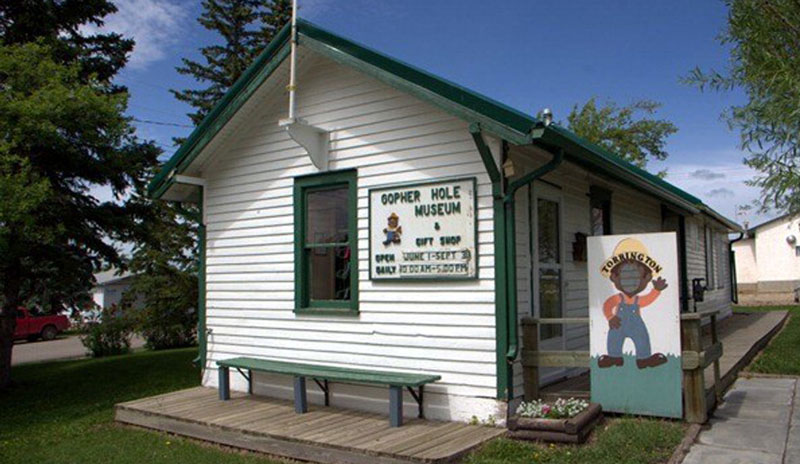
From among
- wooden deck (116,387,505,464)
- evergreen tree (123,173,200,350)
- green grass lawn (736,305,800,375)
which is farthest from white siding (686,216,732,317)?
evergreen tree (123,173,200,350)

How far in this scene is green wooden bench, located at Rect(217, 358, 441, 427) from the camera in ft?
20.2

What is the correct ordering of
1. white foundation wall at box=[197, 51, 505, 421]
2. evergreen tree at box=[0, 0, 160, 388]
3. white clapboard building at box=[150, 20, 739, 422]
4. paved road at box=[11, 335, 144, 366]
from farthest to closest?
paved road at box=[11, 335, 144, 366], evergreen tree at box=[0, 0, 160, 388], white foundation wall at box=[197, 51, 505, 421], white clapboard building at box=[150, 20, 739, 422]

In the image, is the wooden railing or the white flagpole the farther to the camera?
the white flagpole

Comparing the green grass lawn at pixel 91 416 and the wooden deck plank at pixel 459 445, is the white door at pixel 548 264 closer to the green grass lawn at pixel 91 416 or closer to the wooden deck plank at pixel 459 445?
the wooden deck plank at pixel 459 445

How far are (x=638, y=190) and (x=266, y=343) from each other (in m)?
6.12

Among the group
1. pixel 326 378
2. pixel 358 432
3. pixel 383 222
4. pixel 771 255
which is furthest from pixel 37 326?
pixel 771 255

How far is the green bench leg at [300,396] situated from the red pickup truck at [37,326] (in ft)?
85.8

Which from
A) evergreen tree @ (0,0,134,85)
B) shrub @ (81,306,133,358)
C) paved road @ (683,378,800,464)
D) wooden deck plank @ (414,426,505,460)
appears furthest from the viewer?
shrub @ (81,306,133,358)

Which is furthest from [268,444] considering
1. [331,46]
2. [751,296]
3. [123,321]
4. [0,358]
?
[751,296]

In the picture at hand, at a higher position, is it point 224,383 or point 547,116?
point 547,116

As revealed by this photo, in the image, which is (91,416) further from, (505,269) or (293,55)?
(505,269)

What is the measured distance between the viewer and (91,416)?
334 inches

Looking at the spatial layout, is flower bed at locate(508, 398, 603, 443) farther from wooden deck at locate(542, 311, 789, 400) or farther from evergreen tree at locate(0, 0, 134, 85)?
evergreen tree at locate(0, 0, 134, 85)

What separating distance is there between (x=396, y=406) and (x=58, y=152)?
25.1ft
